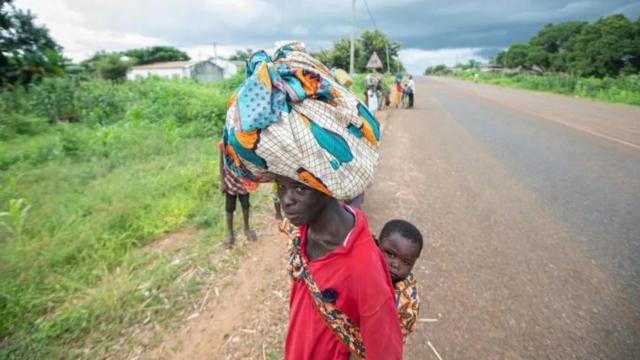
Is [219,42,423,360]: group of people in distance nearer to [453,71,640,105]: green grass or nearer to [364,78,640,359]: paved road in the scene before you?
Answer: [364,78,640,359]: paved road

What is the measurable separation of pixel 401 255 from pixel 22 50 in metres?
14.9

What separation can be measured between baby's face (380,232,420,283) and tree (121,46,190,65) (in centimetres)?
6690

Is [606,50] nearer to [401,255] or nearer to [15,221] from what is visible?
[401,255]

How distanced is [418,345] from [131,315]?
2181 mm

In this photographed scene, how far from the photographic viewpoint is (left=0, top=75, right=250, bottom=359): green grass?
9.00ft

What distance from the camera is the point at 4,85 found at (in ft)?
36.2

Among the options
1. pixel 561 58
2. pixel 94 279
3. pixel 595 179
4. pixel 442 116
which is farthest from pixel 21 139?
pixel 561 58

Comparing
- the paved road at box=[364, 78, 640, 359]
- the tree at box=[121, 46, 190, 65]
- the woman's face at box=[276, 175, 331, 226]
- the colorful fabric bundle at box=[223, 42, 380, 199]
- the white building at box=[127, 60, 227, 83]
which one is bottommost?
the paved road at box=[364, 78, 640, 359]

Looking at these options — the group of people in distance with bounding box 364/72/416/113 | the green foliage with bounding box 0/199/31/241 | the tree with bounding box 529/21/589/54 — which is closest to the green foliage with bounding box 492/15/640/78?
the tree with bounding box 529/21/589/54

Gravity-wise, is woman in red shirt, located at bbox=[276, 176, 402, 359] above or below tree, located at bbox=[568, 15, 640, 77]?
below

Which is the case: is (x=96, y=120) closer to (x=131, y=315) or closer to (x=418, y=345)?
(x=131, y=315)

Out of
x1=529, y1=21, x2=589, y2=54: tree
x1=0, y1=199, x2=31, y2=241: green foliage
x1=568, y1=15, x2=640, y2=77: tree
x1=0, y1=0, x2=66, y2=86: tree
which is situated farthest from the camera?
x1=529, y1=21, x2=589, y2=54: tree

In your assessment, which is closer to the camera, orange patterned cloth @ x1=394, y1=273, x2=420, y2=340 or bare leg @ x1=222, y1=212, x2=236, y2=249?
orange patterned cloth @ x1=394, y1=273, x2=420, y2=340

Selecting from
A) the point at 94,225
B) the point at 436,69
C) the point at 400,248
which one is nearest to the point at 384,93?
the point at 94,225
